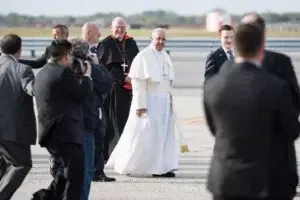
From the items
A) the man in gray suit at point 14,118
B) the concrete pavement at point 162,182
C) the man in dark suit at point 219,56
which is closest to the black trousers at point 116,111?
the concrete pavement at point 162,182

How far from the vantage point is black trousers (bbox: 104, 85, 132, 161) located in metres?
14.0

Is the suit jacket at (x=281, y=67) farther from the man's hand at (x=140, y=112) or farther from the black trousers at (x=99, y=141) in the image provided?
the man's hand at (x=140, y=112)

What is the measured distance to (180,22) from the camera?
10850 centimetres

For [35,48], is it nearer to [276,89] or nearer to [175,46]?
[175,46]

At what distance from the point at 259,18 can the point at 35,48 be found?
105 ft

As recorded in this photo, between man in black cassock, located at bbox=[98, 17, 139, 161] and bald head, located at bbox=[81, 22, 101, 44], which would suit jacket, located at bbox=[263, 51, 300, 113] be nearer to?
bald head, located at bbox=[81, 22, 101, 44]

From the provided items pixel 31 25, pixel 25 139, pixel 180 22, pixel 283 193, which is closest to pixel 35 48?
pixel 25 139

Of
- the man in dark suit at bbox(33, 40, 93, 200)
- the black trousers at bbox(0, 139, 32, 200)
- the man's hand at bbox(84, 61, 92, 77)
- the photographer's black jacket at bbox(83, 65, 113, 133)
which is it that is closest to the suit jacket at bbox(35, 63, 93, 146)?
the man in dark suit at bbox(33, 40, 93, 200)

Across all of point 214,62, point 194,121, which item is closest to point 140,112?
point 214,62

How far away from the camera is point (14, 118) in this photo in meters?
10.4

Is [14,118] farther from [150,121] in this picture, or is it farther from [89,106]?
[150,121]

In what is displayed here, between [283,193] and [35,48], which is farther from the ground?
[283,193]

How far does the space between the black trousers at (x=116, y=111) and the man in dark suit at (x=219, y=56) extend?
2012 millimetres

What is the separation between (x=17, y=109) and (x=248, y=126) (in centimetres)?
376
